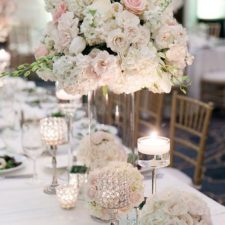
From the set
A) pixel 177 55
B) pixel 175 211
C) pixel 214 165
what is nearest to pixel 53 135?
pixel 177 55

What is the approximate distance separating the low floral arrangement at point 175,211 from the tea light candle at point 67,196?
44 centimetres

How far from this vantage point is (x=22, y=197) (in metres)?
1.97

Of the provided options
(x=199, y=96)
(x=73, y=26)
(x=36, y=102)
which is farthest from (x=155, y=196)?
(x=199, y=96)

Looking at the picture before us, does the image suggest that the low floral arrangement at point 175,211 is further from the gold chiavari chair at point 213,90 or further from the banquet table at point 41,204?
the gold chiavari chair at point 213,90

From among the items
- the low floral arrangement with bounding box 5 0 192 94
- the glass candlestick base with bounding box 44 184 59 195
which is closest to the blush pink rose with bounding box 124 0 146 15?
the low floral arrangement with bounding box 5 0 192 94

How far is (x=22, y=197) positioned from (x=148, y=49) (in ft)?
2.54

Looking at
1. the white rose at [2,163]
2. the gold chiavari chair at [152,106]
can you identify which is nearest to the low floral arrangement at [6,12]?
the gold chiavari chair at [152,106]

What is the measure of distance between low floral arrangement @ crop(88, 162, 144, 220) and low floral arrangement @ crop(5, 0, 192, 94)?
274 mm

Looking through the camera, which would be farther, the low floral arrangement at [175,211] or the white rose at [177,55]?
the white rose at [177,55]

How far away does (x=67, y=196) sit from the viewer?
71.9 inches

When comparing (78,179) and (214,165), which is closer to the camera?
(78,179)

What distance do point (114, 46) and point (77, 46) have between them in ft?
0.40

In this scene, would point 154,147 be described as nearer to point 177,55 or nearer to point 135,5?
point 177,55

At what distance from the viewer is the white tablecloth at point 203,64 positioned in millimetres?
6359
